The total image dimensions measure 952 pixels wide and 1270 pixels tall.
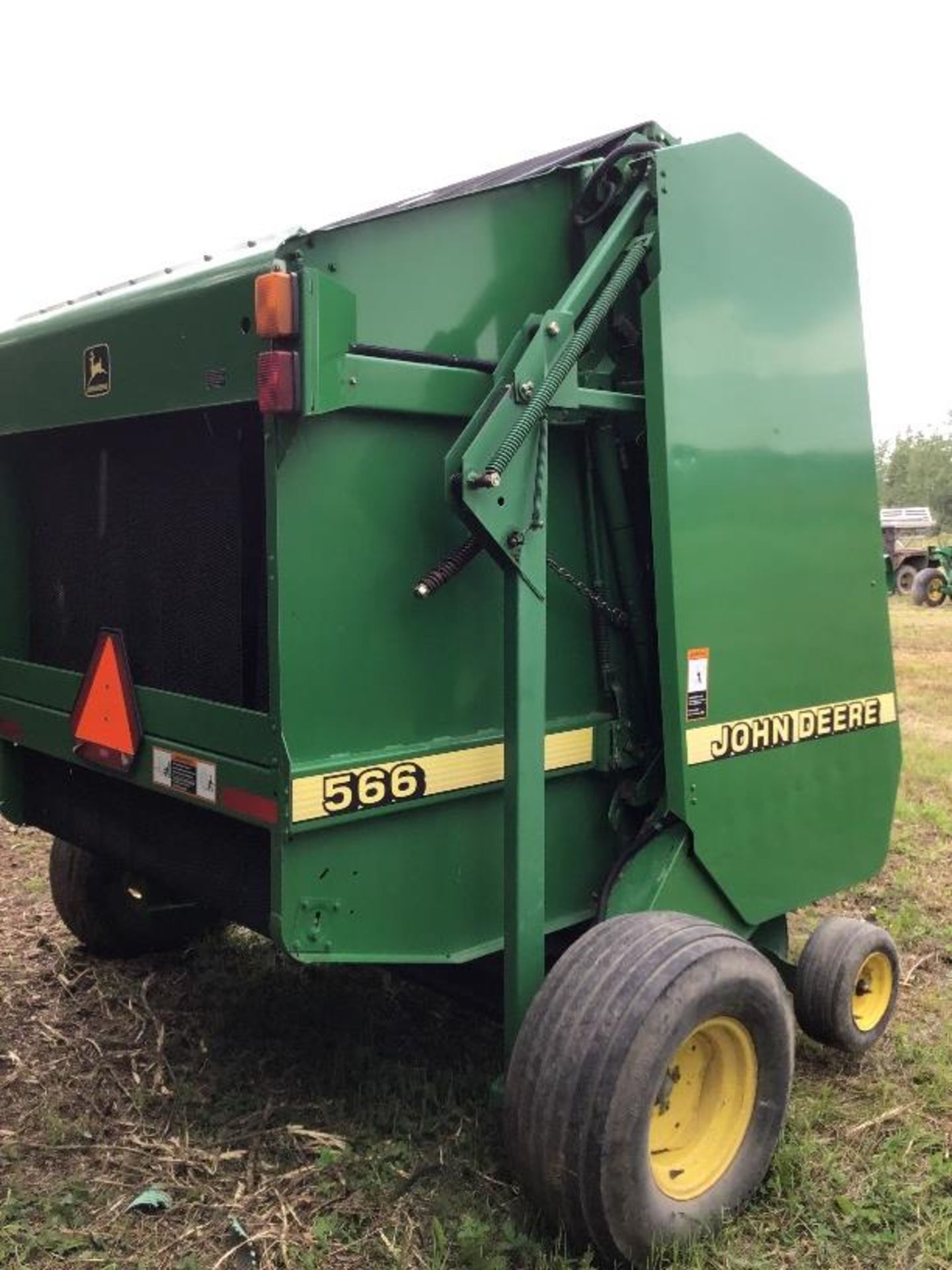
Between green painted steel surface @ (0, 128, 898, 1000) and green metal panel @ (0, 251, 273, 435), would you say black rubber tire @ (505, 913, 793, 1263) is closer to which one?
green painted steel surface @ (0, 128, 898, 1000)

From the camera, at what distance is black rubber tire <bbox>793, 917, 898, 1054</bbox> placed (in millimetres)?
3064

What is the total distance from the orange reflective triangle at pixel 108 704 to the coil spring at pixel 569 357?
1.07m

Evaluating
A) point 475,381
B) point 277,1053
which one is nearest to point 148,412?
point 475,381

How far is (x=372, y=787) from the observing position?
7.67ft

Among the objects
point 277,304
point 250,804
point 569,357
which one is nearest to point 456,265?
point 569,357

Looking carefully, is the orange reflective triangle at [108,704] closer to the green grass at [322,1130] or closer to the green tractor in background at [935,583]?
the green grass at [322,1130]

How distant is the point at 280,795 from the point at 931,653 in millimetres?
12278

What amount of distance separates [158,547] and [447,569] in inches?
31.8

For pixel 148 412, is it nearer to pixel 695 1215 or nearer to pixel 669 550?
pixel 669 550

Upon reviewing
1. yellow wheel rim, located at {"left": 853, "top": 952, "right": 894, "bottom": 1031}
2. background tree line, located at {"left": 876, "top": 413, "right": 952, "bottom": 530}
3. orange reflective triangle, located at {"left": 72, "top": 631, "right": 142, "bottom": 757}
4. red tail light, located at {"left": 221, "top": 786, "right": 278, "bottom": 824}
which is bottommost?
yellow wheel rim, located at {"left": 853, "top": 952, "right": 894, "bottom": 1031}

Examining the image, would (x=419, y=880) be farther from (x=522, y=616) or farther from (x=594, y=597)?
(x=594, y=597)

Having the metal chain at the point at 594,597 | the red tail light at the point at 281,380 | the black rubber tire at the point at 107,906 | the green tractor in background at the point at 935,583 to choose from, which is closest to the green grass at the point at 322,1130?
the black rubber tire at the point at 107,906

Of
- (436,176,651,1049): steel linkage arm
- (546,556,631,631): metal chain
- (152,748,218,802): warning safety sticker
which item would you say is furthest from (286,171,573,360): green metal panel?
(152,748,218,802): warning safety sticker

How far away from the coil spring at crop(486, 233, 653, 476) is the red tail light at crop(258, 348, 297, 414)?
1.43 ft
